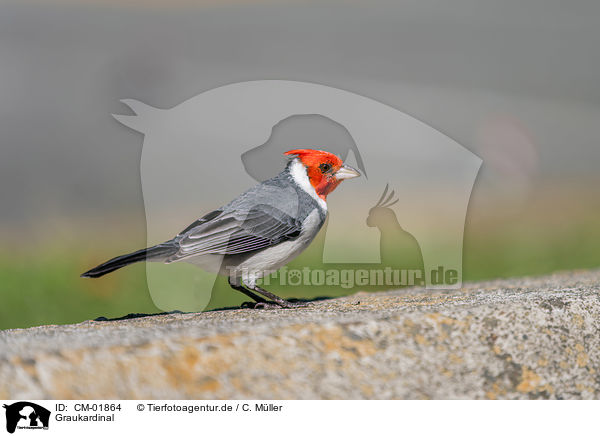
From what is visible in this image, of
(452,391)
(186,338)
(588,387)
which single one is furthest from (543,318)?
(186,338)

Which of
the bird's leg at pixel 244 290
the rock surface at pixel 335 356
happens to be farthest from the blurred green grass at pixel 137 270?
the rock surface at pixel 335 356

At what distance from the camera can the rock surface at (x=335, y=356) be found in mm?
2240

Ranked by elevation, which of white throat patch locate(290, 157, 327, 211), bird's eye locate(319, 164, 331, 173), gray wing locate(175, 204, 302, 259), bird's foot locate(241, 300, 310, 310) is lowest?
bird's foot locate(241, 300, 310, 310)

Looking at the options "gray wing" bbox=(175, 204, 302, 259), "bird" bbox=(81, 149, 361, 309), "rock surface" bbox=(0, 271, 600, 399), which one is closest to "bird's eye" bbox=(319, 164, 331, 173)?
"bird" bbox=(81, 149, 361, 309)

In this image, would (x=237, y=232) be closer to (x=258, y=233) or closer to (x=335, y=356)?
(x=258, y=233)

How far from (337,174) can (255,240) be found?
0.72 metres

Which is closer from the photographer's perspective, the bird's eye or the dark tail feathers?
the dark tail feathers

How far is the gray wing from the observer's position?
3.57 meters

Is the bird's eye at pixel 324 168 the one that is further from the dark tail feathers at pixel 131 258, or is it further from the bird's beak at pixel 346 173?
the dark tail feathers at pixel 131 258
